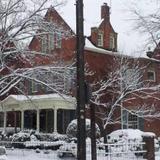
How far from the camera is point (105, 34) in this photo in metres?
42.8

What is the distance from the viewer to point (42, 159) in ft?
82.8

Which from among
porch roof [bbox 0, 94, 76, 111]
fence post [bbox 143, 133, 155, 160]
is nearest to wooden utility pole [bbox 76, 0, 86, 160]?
fence post [bbox 143, 133, 155, 160]

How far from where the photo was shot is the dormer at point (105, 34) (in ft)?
138

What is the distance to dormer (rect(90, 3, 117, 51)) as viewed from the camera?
4206 centimetres

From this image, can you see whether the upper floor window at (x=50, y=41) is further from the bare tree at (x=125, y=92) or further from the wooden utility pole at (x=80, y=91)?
the wooden utility pole at (x=80, y=91)

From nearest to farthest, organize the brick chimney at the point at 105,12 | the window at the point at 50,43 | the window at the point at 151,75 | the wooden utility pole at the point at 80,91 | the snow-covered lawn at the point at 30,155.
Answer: the wooden utility pole at the point at 80,91
the snow-covered lawn at the point at 30,155
the window at the point at 50,43
the brick chimney at the point at 105,12
the window at the point at 151,75

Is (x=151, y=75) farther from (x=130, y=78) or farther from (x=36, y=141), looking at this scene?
(x=36, y=141)

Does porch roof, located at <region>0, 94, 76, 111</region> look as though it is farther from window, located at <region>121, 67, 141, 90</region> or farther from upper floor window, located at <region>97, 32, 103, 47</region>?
upper floor window, located at <region>97, 32, 103, 47</region>

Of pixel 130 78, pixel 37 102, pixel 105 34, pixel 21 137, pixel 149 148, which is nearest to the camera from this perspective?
pixel 149 148

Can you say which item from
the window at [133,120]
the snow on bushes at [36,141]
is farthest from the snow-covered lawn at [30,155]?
the window at [133,120]

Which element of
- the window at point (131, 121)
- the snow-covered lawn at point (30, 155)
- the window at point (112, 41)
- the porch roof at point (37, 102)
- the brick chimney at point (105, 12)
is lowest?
the snow-covered lawn at point (30, 155)

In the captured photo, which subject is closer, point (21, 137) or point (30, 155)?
point (30, 155)

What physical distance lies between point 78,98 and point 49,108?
2758 cm

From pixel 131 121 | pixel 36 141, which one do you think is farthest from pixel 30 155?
pixel 131 121
